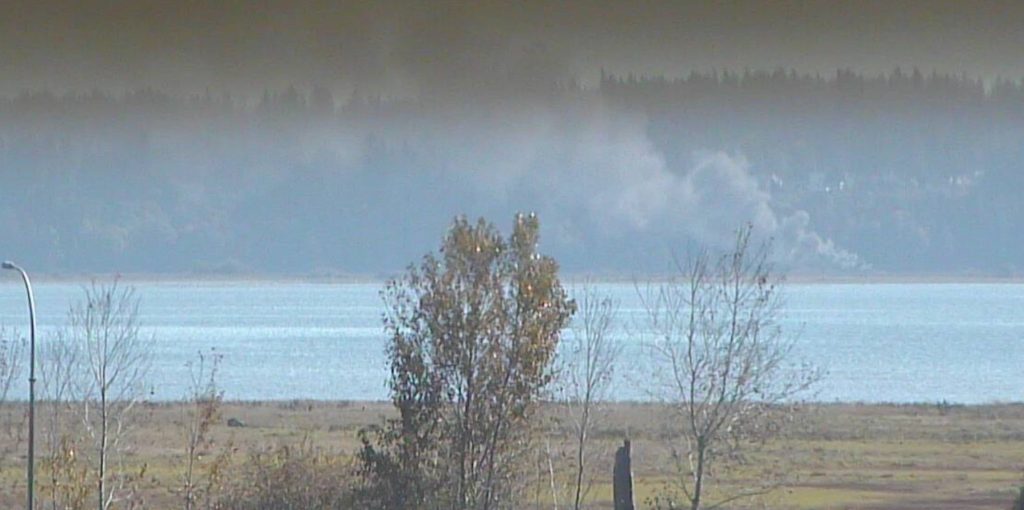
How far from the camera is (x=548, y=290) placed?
28.5 meters

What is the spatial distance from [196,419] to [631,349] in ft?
160

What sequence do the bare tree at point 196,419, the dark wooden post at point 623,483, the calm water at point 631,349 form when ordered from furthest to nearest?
the calm water at point 631,349 → the bare tree at point 196,419 → the dark wooden post at point 623,483

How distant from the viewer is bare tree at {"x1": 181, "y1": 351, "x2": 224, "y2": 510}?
32.1 m

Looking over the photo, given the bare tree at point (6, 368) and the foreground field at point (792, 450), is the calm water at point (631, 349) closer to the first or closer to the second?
→ the foreground field at point (792, 450)

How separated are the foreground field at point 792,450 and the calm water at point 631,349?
14.2 feet

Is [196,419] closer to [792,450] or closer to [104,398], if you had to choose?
[792,450]

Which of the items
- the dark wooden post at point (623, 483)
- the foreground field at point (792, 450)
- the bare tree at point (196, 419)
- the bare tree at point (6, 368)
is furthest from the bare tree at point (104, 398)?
the dark wooden post at point (623, 483)

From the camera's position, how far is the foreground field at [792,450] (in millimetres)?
40812

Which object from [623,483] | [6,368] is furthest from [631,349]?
[623,483]

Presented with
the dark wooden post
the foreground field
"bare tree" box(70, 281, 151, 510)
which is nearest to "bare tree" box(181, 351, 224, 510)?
the foreground field

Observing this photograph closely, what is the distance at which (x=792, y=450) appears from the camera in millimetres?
51156

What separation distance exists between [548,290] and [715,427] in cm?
368

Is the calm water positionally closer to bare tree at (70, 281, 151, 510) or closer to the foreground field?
the foreground field

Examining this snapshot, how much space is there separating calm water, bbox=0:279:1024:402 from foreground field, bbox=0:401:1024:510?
14.2ft
